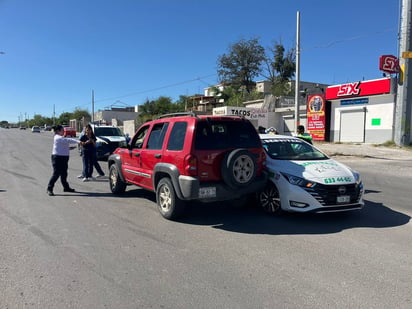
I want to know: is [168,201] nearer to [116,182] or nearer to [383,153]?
[116,182]

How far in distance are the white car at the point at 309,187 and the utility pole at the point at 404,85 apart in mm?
18239

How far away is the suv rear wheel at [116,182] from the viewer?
8.38 metres

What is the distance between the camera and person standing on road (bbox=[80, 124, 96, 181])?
10.7m

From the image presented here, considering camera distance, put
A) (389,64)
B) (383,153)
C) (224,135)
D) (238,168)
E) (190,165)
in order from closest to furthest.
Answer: (190,165)
(238,168)
(224,135)
(383,153)
(389,64)

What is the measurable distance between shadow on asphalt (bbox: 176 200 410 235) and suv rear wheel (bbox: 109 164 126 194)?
2147 millimetres

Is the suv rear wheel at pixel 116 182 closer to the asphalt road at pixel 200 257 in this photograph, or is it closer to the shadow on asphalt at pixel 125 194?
the shadow on asphalt at pixel 125 194

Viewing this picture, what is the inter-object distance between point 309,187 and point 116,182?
15.2 ft

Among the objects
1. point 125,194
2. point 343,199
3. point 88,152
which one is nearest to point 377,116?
point 88,152

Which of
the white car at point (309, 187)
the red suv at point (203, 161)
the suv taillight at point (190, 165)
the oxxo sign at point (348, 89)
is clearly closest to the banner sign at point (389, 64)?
the oxxo sign at point (348, 89)

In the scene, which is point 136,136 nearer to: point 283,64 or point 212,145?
point 212,145

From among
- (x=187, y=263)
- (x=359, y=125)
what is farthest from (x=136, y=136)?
(x=359, y=125)

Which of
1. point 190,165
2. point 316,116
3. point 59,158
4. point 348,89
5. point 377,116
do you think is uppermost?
point 348,89

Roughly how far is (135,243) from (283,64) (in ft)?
184

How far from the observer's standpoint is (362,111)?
26.1 metres
